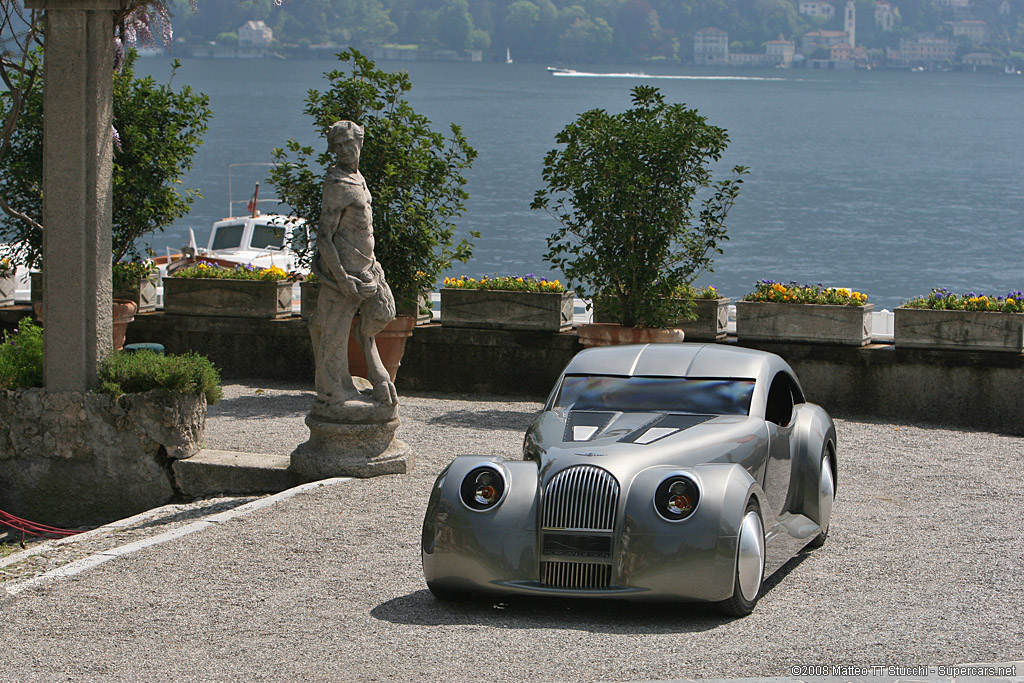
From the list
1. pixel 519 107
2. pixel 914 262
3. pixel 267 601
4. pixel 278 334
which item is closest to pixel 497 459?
pixel 267 601

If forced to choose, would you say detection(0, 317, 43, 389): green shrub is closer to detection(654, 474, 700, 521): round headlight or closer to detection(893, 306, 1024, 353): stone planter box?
detection(654, 474, 700, 521): round headlight

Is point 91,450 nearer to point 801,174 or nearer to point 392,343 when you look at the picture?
point 392,343

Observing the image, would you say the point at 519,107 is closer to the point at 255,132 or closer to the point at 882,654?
the point at 255,132

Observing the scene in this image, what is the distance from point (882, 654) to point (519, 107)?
448ft

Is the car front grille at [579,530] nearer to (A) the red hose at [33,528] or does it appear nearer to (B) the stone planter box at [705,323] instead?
(A) the red hose at [33,528]

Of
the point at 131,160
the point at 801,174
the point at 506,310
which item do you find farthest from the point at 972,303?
the point at 801,174

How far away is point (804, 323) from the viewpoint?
15.2 m

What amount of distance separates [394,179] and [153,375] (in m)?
4.21

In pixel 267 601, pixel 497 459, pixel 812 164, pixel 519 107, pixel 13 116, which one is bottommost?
pixel 267 601

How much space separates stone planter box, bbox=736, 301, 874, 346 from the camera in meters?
15.0

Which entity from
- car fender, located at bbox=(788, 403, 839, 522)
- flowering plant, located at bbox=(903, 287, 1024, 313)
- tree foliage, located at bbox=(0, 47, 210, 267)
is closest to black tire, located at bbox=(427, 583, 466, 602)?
car fender, located at bbox=(788, 403, 839, 522)

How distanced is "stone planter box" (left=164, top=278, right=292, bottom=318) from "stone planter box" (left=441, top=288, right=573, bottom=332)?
223 centimetres

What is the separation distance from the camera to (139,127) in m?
15.8

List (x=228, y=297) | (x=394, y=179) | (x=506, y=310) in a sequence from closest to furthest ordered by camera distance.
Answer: (x=394, y=179) → (x=506, y=310) → (x=228, y=297)
